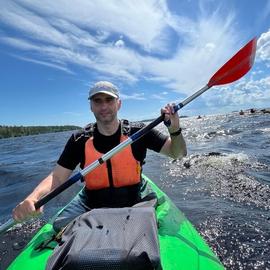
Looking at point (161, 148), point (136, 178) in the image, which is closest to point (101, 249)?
point (136, 178)

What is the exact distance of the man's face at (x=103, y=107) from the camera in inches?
162

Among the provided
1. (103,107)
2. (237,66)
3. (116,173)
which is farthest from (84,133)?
(237,66)

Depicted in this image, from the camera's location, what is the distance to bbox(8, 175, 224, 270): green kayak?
300 centimetres

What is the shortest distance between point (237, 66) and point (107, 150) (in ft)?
7.62

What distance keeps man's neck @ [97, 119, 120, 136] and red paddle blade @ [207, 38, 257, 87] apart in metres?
1.49

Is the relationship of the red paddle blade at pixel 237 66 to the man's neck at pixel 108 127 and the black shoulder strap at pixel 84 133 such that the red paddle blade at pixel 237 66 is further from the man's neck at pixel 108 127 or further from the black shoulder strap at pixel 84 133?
the black shoulder strap at pixel 84 133

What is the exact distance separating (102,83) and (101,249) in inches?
90.6

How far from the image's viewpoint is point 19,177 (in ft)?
41.5

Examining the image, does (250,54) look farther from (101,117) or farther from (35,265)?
(35,265)

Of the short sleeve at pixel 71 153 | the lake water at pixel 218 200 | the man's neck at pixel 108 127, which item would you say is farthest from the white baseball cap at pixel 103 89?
the lake water at pixel 218 200

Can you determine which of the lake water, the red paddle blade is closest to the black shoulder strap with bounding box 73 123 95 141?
the red paddle blade

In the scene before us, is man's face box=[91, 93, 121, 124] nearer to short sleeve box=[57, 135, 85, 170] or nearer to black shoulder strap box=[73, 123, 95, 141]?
black shoulder strap box=[73, 123, 95, 141]

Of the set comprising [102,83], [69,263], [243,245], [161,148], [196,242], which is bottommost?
[243,245]

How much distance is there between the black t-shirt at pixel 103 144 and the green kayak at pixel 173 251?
0.89m
